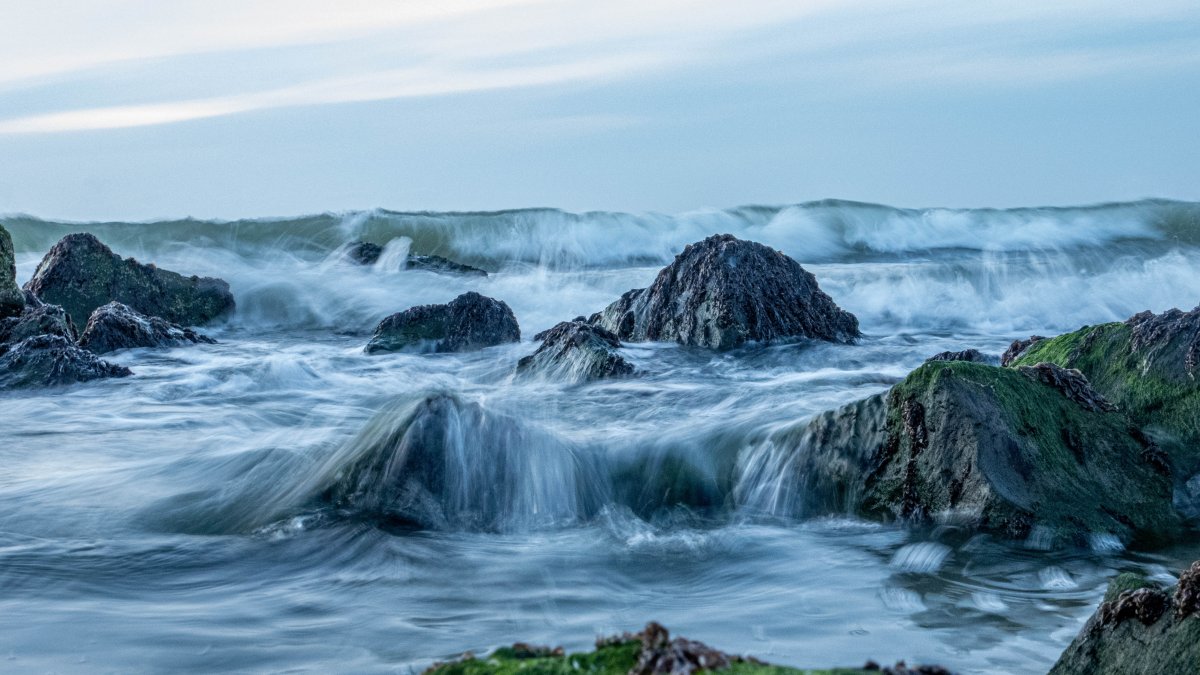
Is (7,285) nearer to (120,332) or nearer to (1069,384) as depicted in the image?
(120,332)

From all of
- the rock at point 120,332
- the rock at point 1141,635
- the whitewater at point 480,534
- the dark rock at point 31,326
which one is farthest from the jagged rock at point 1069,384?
the rock at point 120,332

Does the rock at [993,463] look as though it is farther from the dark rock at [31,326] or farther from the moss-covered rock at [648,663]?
the dark rock at [31,326]

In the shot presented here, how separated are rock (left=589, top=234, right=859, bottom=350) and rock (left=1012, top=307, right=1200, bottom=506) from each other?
10.8ft

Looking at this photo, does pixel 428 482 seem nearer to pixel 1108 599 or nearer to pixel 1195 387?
pixel 1108 599

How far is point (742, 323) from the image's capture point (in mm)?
9742

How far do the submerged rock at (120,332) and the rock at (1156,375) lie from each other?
764 centimetres

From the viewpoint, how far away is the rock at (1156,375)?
5809 mm

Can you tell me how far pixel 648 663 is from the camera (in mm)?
2025

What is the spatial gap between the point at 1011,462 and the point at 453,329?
6.41 meters

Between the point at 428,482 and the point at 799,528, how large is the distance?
1.68 metres

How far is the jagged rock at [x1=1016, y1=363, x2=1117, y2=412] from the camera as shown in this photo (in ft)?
19.0

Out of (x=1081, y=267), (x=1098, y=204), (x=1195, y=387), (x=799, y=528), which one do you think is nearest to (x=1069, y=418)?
(x=1195, y=387)

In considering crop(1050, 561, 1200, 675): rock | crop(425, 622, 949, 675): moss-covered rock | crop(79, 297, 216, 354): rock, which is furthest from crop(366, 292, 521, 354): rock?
crop(425, 622, 949, 675): moss-covered rock

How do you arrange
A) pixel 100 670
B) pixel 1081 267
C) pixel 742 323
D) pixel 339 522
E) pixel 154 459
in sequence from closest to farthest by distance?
pixel 100 670 < pixel 339 522 < pixel 154 459 < pixel 742 323 < pixel 1081 267
